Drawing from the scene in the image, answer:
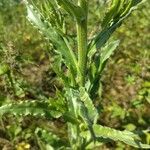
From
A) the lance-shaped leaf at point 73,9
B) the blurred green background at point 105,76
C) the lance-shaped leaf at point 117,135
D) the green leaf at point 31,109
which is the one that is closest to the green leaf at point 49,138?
the blurred green background at point 105,76

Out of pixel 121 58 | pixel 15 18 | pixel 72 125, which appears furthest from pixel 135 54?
pixel 72 125

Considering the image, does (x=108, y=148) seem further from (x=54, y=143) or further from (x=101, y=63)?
(x=101, y=63)

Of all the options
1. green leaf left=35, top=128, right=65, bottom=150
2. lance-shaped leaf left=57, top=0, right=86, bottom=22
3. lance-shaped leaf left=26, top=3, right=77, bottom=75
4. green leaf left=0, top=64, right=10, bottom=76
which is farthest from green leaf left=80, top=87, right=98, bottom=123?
green leaf left=35, top=128, right=65, bottom=150

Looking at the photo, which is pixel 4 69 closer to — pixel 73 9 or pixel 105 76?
pixel 73 9

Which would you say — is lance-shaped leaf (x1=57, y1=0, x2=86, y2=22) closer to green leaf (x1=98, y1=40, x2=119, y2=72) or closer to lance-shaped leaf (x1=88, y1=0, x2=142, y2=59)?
lance-shaped leaf (x1=88, y1=0, x2=142, y2=59)

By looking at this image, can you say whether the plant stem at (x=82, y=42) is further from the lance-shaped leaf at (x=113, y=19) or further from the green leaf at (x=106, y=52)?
the green leaf at (x=106, y=52)

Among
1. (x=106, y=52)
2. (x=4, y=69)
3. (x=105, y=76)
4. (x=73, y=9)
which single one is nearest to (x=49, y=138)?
(x=4, y=69)
